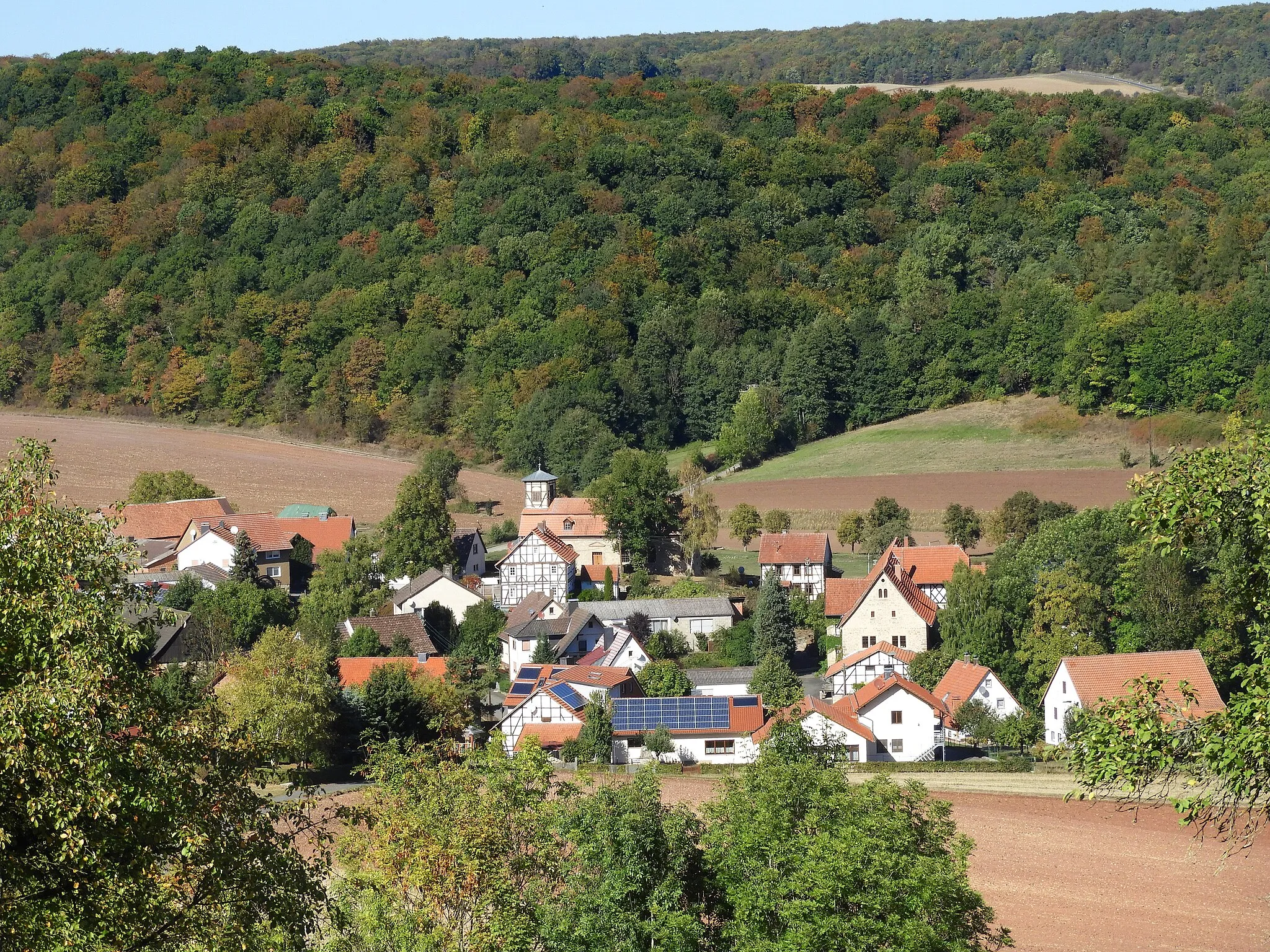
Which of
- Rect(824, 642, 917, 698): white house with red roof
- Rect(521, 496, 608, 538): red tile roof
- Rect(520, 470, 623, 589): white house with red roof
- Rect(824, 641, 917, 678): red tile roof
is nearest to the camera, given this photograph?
Rect(824, 642, 917, 698): white house with red roof

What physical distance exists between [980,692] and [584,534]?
21.1 meters

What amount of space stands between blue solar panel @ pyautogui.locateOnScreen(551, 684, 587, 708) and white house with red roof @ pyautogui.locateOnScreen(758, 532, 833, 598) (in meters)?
13.2

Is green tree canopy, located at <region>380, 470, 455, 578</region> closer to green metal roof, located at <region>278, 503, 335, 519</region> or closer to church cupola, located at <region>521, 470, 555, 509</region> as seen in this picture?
church cupola, located at <region>521, 470, 555, 509</region>

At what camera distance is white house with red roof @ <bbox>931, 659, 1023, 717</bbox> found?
41.7m

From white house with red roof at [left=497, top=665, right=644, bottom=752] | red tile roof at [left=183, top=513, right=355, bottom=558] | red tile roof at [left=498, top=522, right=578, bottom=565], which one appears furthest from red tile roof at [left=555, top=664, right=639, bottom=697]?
red tile roof at [left=183, top=513, right=355, bottom=558]

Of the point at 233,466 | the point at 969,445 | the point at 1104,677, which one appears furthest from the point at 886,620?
the point at 233,466

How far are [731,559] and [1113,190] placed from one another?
202ft

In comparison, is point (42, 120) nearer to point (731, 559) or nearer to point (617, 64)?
point (617, 64)

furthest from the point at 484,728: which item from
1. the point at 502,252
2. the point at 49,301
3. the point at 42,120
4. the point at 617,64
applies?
the point at 617,64

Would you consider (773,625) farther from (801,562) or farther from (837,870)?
(837,870)

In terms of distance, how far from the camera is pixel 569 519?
59938 millimetres

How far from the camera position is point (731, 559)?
201 ft

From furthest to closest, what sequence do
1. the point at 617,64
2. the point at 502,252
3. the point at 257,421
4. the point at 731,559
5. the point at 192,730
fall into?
the point at 617,64, the point at 502,252, the point at 257,421, the point at 731,559, the point at 192,730

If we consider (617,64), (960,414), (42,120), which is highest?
(617,64)
